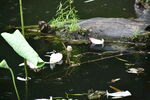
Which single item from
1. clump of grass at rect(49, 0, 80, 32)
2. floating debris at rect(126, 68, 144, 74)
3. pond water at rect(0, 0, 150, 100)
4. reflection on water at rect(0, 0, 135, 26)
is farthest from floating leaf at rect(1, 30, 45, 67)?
reflection on water at rect(0, 0, 135, 26)

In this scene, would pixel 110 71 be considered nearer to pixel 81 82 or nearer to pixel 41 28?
pixel 81 82

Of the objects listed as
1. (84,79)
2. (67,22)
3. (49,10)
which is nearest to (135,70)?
(84,79)

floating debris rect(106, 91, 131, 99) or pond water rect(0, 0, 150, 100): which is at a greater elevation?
pond water rect(0, 0, 150, 100)

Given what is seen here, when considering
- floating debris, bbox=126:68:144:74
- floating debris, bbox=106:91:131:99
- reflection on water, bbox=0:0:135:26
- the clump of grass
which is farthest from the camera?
reflection on water, bbox=0:0:135:26

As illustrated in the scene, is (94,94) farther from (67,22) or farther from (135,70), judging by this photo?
(67,22)

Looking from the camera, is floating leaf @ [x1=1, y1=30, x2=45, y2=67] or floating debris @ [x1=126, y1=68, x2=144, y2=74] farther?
floating debris @ [x1=126, y1=68, x2=144, y2=74]

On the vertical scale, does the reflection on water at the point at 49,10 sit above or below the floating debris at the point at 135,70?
above

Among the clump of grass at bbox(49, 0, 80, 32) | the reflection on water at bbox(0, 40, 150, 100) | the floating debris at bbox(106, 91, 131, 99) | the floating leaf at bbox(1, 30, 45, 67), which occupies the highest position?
the clump of grass at bbox(49, 0, 80, 32)

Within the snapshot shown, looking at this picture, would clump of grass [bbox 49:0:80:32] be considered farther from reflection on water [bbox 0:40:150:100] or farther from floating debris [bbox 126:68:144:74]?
floating debris [bbox 126:68:144:74]

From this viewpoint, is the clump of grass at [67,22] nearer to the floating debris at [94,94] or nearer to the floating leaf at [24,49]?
the floating debris at [94,94]

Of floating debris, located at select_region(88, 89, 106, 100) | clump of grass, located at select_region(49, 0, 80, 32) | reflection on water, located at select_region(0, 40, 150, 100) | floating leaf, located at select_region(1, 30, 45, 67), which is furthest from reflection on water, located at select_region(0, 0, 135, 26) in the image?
floating leaf, located at select_region(1, 30, 45, 67)

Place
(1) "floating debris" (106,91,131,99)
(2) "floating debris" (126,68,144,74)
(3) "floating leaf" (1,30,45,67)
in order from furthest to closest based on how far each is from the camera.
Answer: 1. (2) "floating debris" (126,68,144,74)
2. (1) "floating debris" (106,91,131,99)
3. (3) "floating leaf" (1,30,45,67)

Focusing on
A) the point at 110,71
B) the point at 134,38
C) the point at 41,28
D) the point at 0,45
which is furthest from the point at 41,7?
the point at 110,71

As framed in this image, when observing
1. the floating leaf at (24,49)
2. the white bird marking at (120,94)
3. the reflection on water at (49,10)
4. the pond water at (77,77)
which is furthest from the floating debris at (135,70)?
the reflection on water at (49,10)
